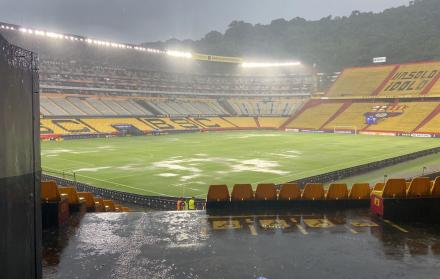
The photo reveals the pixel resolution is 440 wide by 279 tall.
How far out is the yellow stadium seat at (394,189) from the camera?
1144 cm

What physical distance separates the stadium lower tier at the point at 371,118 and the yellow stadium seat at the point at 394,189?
61.7 m

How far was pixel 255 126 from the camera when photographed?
9775 centimetres

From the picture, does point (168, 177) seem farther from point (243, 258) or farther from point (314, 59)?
point (314, 59)

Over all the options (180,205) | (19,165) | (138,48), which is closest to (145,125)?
(138,48)

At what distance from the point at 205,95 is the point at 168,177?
3277 inches

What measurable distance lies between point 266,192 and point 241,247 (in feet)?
13.3

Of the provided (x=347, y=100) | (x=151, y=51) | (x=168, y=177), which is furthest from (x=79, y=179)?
(x=347, y=100)

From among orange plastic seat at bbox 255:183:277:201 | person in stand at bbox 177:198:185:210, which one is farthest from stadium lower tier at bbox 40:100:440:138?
orange plastic seat at bbox 255:183:277:201

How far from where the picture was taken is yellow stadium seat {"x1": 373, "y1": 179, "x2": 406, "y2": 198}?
11.4 m

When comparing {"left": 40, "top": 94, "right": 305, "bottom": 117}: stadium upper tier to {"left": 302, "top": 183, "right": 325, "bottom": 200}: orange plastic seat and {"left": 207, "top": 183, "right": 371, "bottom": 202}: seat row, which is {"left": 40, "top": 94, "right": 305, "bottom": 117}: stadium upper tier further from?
{"left": 302, "top": 183, "right": 325, "bottom": 200}: orange plastic seat

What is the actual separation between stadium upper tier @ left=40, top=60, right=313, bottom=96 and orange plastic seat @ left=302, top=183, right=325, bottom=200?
78508mm

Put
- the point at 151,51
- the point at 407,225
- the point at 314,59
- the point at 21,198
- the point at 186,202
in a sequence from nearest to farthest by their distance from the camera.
→ the point at 21,198
the point at 407,225
the point at 186,202
the point at 151,51
the point at 314,59

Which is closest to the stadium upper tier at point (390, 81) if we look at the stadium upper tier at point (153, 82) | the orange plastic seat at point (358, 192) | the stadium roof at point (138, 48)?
the stadium upper tier at point (153, 82)

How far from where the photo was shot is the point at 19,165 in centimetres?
392
